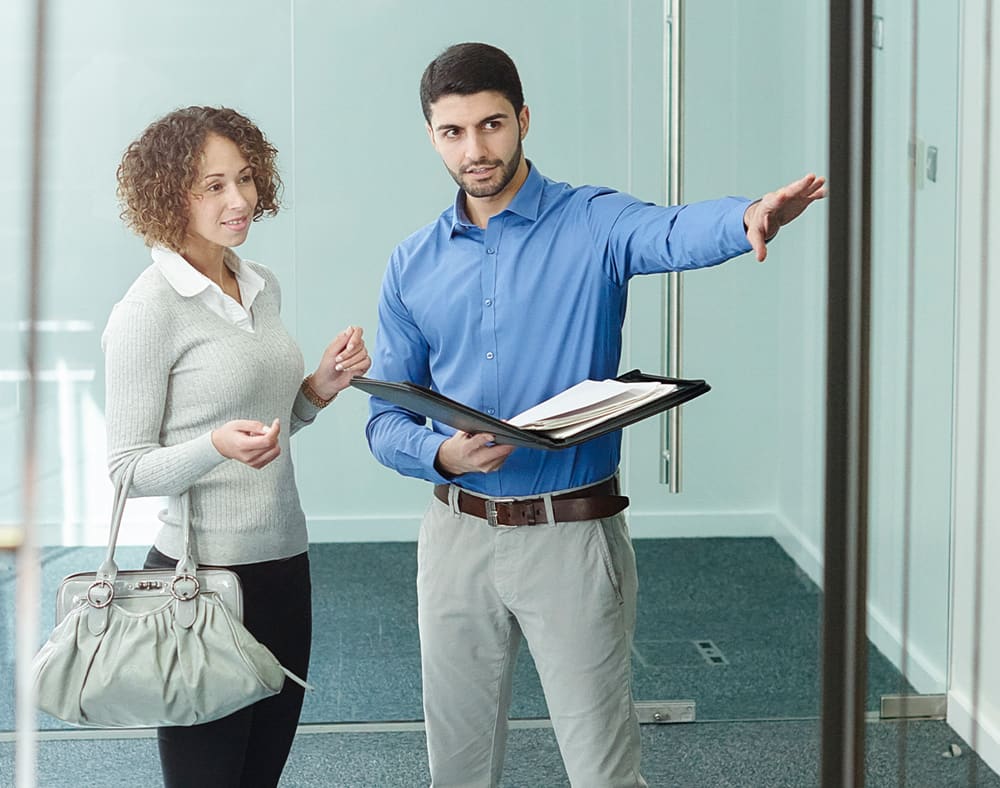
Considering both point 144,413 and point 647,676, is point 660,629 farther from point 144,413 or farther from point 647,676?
point 144,413

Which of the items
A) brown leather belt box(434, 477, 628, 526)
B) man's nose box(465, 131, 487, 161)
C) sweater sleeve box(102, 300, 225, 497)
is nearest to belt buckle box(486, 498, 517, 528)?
brown leather belt box(434, 477, 628, 526)

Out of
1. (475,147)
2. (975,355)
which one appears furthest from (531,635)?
(975,355)

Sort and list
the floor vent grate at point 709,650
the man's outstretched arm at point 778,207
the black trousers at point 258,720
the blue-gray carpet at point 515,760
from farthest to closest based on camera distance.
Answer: the floor vent grate at point 709,650
the blue-gray carpet at point 515,760
the black trousers at point 258,720
the man's outstretched arm at point 778,207

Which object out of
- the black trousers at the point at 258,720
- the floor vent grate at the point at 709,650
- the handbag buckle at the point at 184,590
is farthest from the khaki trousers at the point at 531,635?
the floor vent grate at the point at 709,650

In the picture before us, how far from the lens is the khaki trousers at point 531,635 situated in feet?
5.69

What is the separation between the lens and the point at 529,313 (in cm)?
176

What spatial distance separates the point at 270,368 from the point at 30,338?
1052 millimetres

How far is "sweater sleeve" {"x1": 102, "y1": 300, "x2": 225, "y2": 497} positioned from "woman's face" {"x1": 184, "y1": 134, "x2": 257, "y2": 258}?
153mm

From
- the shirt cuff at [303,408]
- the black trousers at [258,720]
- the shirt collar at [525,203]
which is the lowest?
the black trousers at [258,720]

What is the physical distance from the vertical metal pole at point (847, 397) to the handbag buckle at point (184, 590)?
3.45 feet

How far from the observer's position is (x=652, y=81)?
2.74 meters

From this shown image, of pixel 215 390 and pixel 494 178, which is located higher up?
pixel 494 178

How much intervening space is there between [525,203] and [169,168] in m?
0.51

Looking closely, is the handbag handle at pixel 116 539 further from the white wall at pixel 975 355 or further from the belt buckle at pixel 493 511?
the white wall at pixel 975 355
